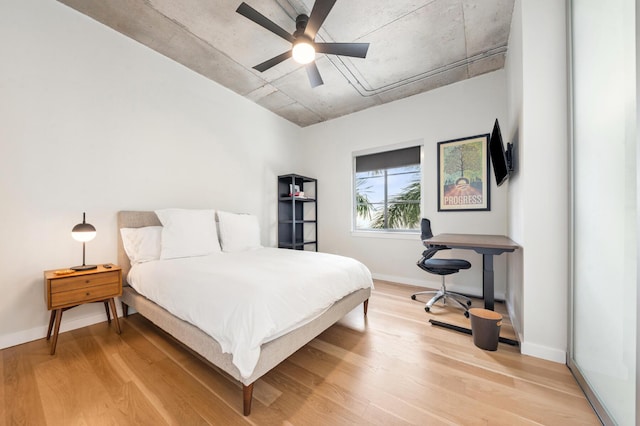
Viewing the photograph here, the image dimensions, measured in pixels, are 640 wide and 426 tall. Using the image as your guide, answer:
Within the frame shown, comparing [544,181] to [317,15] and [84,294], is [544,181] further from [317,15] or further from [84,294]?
[84,294]

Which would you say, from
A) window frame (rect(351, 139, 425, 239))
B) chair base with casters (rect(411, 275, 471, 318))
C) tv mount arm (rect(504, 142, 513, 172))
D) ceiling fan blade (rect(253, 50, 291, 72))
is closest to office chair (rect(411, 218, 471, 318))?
chair base with casters (rect(411, 275, 471, 318))

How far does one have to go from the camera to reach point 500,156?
7.29 ft

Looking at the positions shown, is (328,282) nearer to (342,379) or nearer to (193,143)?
(342,379)

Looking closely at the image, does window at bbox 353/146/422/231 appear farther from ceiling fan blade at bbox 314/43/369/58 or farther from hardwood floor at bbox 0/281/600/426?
hardwood floor at bbox 0/281/600/426

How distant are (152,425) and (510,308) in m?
3.20

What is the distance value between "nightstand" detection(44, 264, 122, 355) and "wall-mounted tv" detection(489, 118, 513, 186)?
369 centimetres

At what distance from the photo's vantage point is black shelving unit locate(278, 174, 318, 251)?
14.1 ft

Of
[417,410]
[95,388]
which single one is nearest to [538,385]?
[417,410]

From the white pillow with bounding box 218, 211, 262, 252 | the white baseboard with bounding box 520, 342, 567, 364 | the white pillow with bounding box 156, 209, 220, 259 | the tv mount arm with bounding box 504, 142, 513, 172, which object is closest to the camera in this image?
the white baseboard with bounding box 520, 342, 567, 364

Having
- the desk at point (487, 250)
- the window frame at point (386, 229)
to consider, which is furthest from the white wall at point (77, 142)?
the desk at point (487, 250)

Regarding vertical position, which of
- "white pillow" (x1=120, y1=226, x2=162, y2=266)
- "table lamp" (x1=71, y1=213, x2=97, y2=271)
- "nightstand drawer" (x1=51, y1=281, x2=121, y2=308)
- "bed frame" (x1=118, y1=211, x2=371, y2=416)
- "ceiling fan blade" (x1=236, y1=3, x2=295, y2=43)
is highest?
"ceiling fan blade" (x1=236, y1=3, x2=295, y2=43)

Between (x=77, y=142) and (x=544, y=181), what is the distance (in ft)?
13.3

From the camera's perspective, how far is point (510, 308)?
251 cm

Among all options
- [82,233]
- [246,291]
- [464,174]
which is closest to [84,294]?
[82,233]
